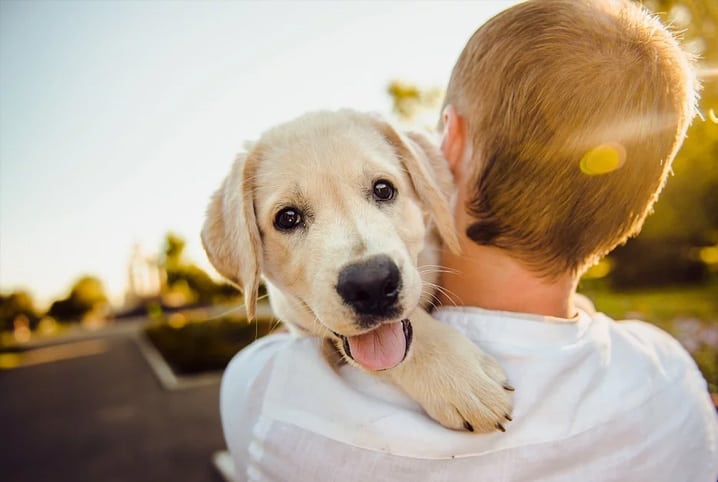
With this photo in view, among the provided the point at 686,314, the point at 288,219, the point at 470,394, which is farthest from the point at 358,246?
the point at 686,314

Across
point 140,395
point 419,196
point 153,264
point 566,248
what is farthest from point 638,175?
point 153,264

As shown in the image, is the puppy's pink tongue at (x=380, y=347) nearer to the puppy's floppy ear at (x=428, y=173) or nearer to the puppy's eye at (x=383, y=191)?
the puppy's floppy ear at (x=428, y=173)

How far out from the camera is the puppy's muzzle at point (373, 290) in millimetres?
2127

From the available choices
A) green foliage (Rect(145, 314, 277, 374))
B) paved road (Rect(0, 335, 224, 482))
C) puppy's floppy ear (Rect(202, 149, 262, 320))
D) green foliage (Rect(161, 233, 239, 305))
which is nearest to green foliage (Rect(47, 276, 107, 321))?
green foliage (Rect(161, 233, 239, 305))

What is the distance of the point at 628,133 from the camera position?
6.68 ft

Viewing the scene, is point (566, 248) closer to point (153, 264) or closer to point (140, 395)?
point (140, 395)

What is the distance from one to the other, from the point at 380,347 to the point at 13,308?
2709 cm

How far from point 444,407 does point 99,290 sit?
56986 millimetres

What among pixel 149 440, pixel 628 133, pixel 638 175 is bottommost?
pixel 149 440

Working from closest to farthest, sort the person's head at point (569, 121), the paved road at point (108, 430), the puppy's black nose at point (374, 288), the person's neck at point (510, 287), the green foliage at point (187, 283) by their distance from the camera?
the person's head at point (569, 121), the puppy's black nose at point (374, 288), the person's neck at point (510, 287), the paved road at point (108, 430), the green foliage at point (187, 283)

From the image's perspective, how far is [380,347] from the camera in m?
2.13

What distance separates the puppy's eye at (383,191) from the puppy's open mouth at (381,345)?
0.69m

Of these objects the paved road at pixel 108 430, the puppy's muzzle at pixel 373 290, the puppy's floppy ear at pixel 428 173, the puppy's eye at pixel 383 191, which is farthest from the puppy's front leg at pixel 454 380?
the paved road at pixel 108 430

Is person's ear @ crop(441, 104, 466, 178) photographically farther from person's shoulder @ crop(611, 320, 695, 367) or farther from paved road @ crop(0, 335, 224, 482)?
paved road @ crop(0, 335, 224, 482)
